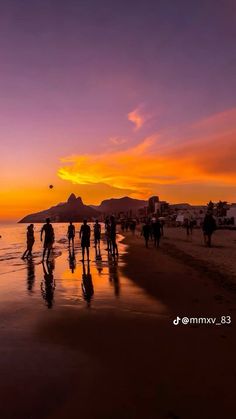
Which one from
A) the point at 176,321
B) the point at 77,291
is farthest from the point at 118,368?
the point at 77,291

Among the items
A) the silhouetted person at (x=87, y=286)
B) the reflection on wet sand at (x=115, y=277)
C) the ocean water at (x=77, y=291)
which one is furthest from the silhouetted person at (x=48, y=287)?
the reflection on wet sand at (x=115, y=277)

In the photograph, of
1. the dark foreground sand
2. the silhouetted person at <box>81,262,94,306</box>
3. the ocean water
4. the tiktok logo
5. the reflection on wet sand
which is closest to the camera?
the dark foreground sand

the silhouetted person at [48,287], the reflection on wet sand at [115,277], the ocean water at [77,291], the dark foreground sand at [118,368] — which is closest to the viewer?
the dark foreground sand at [118,368]

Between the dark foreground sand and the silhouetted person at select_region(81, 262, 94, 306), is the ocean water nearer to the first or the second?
the silhouetted person at select_region(81, 262, 94, 306)

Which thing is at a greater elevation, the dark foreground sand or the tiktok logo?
the dark foreground sand

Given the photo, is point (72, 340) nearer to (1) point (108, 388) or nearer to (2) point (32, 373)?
(2) point (32, 373)

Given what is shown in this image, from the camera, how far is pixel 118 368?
5.32 meters

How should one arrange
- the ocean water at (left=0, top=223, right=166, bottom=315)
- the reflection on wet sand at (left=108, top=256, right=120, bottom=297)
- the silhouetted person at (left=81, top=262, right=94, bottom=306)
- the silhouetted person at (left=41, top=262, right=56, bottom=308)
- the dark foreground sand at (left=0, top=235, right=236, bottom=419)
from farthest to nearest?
the reflection on wet sand at (left=108, top=256, right=120, bottom=297), the silhouetted person at (left=81, top=262, right=94, bottom=306), the silhouetted person at (left=41, top=262, right=56, bottom=308), the ocean water at (left=0, top=223, right=166, bottom=315), the dark foreground sand at (left=0, top=235, right=236, bottom=419)

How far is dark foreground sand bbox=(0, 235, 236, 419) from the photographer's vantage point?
4.21 metres

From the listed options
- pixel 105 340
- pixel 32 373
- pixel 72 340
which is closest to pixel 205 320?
pixel 105 340

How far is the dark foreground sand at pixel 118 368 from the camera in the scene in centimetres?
421

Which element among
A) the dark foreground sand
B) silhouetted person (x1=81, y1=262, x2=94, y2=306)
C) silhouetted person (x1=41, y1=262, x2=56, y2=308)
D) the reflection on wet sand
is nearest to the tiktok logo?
the dark foreground sand

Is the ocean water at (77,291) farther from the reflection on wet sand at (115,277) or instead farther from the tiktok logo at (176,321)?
the tiktok logo at (176,321)

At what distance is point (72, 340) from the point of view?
21.7ft
